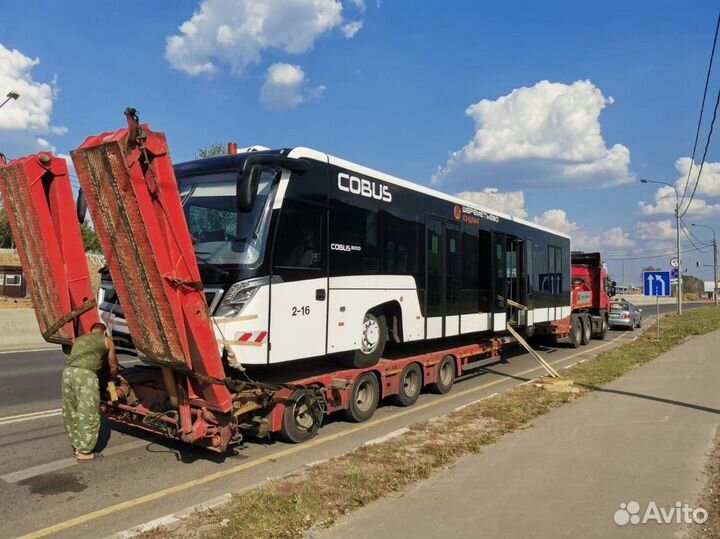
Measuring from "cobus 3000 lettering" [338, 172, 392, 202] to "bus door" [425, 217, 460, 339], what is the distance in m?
1.39

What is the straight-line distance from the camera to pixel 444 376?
10.2 metres

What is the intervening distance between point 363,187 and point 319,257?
141 cm

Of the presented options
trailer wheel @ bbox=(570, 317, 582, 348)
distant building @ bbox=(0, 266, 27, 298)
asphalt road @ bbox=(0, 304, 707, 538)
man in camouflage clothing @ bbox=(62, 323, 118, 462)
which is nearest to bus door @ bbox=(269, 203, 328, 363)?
asphalt road @ bbox=(0, 304, 707, 538)

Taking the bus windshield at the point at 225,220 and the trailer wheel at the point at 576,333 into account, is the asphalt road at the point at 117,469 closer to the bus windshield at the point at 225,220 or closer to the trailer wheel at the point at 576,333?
the bus windshield at the point at 225,220

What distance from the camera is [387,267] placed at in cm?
808

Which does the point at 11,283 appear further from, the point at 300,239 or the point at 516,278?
the point at 300,239

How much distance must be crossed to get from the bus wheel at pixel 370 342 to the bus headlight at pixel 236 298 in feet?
7.14

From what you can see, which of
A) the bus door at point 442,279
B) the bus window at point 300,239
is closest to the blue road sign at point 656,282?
the bus door at point 442,279

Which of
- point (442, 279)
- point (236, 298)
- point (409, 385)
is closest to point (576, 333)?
point (442, 279)

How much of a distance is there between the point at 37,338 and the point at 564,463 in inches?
688

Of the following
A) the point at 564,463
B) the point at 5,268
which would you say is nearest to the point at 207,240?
the point at 564,463

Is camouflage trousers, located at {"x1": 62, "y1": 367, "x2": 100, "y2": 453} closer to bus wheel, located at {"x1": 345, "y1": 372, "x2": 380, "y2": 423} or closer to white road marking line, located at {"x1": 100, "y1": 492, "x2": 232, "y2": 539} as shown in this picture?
white road marking line, located at {"x1": 100, "y1": 492, "x2": 232, "y2": 539}

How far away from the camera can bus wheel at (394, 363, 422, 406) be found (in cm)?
880

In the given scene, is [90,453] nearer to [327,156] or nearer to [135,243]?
[135,243]
